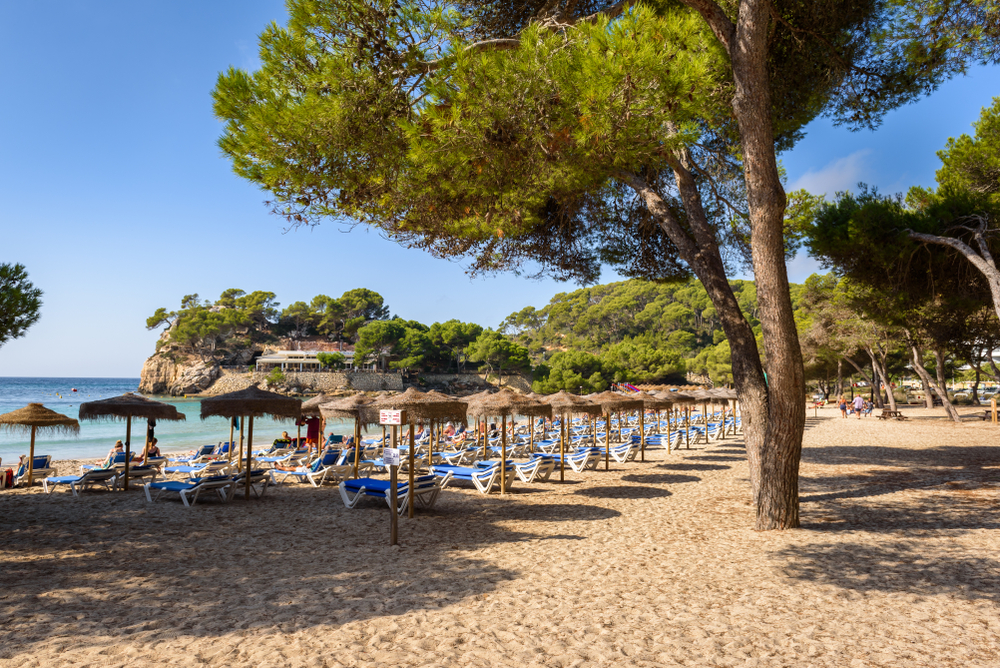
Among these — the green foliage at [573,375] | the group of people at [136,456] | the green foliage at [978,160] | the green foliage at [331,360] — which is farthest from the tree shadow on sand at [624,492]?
the green foliage at [331,360]

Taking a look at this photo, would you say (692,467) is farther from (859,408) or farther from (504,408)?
(859,408)

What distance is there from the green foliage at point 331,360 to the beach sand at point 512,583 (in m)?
52.8

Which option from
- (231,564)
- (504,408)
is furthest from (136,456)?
(231,564)

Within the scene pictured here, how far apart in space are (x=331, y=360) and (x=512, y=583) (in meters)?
58.6

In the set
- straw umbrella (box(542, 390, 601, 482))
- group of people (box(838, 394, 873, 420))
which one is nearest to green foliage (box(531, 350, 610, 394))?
group of people (box(838, 394, 873, 420))

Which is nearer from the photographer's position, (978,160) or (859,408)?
(978,160)

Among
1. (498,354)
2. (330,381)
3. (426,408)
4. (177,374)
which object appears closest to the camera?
(426,408)

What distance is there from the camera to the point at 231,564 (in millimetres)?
4816

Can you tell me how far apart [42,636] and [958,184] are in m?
13.6

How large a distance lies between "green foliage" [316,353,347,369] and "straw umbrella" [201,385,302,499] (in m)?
53.4

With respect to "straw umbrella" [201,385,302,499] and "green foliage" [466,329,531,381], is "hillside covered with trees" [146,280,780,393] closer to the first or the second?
"green foliage" [466,329,531,381]

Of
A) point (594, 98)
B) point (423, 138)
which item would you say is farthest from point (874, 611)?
point (423, 138)

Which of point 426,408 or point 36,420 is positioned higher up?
point 426,408

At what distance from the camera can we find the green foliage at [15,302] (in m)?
6.07
